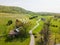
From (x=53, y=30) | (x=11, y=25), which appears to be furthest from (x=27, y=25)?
(x=53, y=30)

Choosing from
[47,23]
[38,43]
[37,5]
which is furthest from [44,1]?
[38,43]

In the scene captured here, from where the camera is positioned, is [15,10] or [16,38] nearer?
[16,38]

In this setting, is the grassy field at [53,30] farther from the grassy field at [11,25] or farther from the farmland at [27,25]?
the grassy field at [11,25]

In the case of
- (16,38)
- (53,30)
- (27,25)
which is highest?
(27,25)

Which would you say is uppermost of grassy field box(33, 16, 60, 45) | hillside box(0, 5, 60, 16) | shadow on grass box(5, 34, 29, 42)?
hillside box(0, 5, 60, 16)

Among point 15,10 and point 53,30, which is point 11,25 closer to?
point 15,10

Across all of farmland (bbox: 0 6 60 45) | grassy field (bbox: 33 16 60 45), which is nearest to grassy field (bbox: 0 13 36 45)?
farmland (bbox: 0 6 60 45)

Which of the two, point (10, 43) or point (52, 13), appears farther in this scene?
point (52, 13)

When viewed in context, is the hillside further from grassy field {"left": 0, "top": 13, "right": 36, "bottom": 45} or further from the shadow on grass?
the shadow on grass

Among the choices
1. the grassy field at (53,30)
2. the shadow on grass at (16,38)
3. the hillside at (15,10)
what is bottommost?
the shadow on grass at (16,38)

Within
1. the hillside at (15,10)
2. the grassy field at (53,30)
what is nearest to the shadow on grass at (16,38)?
the grassy field at (53,30)

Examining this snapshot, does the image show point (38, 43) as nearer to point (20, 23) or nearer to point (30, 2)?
point (20, 23)
